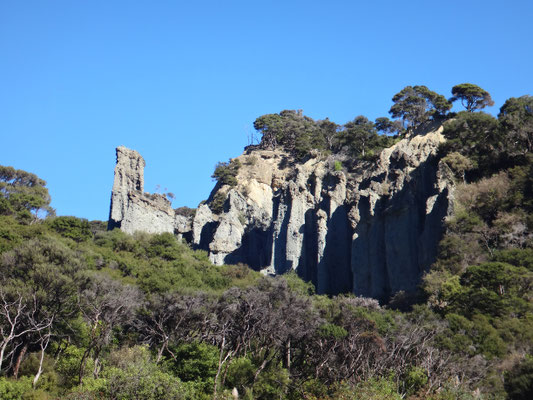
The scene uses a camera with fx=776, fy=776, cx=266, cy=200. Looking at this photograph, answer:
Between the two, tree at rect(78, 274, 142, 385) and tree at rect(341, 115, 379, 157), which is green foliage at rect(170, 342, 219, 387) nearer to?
tree at rect(78, 274, 142, 385)

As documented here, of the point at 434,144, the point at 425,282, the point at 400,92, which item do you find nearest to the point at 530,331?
the point at 425,282

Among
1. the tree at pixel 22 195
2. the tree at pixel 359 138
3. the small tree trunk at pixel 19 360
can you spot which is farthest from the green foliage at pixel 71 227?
the small tree trunk at pixel 19 360

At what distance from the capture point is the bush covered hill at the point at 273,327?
39.3 m

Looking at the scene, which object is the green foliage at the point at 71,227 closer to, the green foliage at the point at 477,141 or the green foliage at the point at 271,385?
the green foliage at the point at 477,141

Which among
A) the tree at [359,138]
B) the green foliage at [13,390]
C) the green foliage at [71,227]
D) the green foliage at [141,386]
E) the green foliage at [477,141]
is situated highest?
the tree at [359,138]

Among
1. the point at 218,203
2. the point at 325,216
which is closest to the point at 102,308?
the point at 325,216

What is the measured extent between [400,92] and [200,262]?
3683 cm

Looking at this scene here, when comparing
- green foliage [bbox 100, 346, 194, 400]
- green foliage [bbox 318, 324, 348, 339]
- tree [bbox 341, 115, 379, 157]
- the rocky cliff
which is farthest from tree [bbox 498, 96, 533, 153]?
green foliage [bbox 100, 346, 194, 400]

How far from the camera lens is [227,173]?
92188 millimetres

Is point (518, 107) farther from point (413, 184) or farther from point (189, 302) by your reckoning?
point (189, 302)

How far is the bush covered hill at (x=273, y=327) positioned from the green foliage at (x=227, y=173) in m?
26.7

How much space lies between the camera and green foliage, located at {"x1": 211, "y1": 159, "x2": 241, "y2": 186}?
3593 inches

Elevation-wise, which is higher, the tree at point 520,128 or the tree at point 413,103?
the tree at point 413,103

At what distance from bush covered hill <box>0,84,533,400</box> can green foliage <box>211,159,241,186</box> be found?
2675 cm
